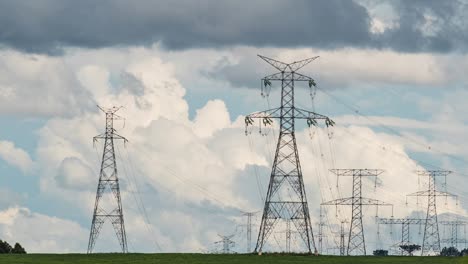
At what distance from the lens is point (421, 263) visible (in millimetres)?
136000

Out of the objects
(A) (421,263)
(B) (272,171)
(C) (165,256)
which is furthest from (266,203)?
(A) (421,263)

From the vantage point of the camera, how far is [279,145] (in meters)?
159

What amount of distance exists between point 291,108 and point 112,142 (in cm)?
3454

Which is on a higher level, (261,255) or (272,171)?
(272,171)

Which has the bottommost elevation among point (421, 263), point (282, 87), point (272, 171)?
point (421, 263)

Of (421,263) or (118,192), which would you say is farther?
(118,192)

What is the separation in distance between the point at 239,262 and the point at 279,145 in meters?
25.7

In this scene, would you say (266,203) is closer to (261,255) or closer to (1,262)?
(261,255)

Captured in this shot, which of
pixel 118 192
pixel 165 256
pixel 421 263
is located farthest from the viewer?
pixel 118 192

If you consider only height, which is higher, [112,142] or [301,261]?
[112,142]

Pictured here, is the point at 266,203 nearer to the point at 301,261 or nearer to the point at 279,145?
the point at 279,145

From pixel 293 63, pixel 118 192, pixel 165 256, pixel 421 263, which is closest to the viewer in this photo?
pixel 421 263

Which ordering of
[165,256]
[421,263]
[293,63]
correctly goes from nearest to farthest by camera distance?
[421,263] < [165,256] < [293,63]

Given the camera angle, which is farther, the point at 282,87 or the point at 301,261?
the point at 282,87
